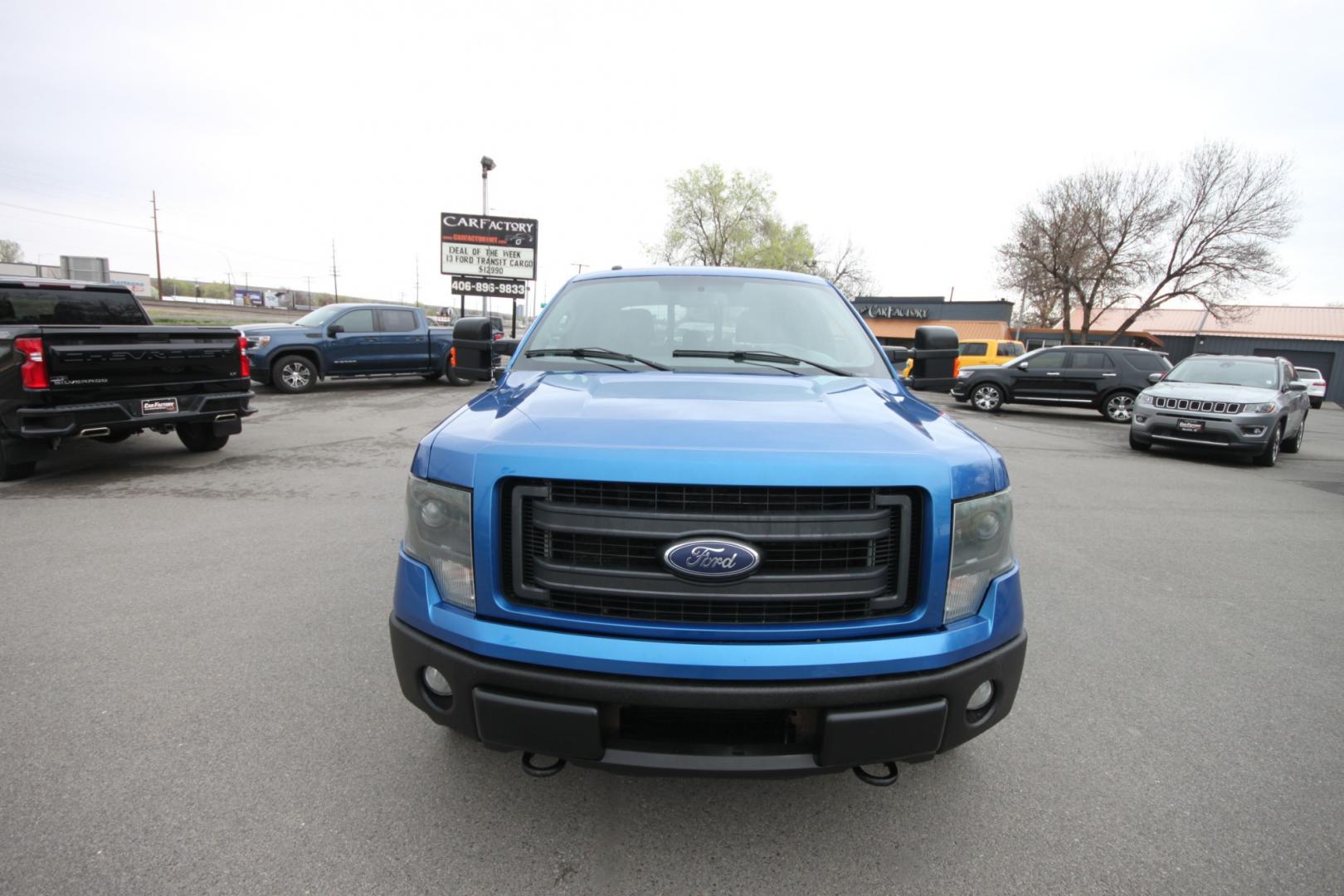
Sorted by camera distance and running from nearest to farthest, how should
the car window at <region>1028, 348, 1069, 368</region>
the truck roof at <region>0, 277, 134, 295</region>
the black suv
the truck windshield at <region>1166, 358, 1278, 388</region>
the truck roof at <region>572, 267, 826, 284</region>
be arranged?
the truck roof at <region>572, 267, 826, 284</region>
the truck roof at <region>0, 277, 134, 295</region>
the truck windshield at <region>1166, 358, 1278, 388</region>
the black suv
the car window at <region>1028, 348, 1069, 368</region>

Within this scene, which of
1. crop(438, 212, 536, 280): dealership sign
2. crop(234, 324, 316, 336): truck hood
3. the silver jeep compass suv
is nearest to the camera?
the silver jeep compass suv

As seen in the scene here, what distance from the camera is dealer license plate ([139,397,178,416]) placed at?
6492mm

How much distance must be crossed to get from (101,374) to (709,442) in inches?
280

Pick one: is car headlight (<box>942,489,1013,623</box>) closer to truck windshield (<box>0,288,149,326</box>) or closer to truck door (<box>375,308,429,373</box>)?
truck windshield (<box>0,288,149,326</box>)

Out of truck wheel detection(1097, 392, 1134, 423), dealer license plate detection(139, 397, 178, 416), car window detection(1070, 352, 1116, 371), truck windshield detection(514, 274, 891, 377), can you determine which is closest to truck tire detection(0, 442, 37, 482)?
dealer license plate detection(139, 397, 178, 416)

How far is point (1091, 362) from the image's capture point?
49.0 ft

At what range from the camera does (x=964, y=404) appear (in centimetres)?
1695

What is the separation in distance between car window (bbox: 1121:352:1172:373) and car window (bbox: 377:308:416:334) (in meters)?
16.3

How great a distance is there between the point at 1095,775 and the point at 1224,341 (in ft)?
177

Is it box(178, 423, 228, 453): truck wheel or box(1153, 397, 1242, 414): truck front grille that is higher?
box(1153, 397, 1242, 414): truck front grille

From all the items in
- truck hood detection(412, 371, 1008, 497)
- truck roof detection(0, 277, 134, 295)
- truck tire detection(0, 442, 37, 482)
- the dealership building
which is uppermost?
the dealership building

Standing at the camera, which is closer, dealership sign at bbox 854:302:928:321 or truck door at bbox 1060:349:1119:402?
truck door at bbox 1060:349:1119:402

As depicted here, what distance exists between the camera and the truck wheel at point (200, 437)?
302 inches

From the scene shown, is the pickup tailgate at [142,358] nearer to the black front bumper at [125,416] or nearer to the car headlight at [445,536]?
the black front bumper at [125,416]
